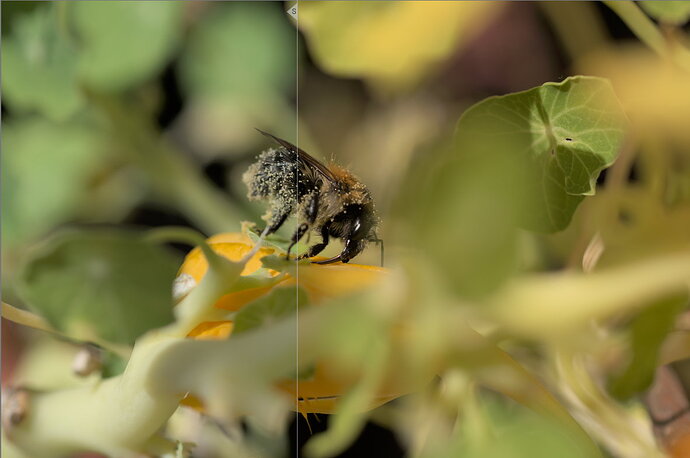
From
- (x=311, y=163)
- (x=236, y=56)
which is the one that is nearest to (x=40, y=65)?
(x=236, y=56)

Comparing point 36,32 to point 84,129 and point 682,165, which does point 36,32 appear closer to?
point 84,129

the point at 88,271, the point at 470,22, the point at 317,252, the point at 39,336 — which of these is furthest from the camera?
the point at 39,336

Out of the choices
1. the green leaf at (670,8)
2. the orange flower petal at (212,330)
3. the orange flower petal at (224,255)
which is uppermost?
the green leaf at (670,8)

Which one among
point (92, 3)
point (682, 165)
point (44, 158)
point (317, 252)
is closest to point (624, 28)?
point (682, 165)

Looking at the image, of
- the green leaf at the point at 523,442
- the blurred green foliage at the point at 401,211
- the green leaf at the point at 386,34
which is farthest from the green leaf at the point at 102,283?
the green leaf at the point at 386,34

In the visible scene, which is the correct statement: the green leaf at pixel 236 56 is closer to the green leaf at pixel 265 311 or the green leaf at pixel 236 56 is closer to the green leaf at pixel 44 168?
the green leaf at pixel 44 168

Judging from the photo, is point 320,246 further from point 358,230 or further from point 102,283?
point 102,283

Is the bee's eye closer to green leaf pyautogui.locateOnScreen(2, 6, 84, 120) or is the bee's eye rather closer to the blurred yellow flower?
the blurred yellow flower
